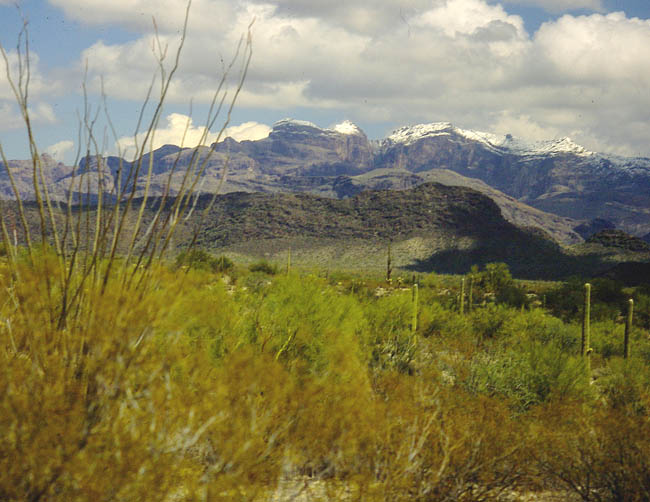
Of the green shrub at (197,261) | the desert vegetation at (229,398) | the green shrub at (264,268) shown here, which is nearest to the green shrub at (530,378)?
the desert vegetation at (229,398)

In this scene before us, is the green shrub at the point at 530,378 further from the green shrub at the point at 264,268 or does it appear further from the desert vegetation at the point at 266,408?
the green shrub at the point at 264,268

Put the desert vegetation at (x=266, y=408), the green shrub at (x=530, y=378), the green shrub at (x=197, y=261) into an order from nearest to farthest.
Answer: the desert vegetation at (x=266, y=408) < the green shrub at (x=197, y=261) < the green shrub at (x=530, y=378)

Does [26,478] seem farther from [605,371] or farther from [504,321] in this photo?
[504,321]

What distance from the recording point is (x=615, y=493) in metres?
5.49

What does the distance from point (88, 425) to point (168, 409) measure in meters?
0.64

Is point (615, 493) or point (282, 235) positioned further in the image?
point (282, 235)

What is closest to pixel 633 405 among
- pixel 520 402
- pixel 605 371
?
pixel 520 402

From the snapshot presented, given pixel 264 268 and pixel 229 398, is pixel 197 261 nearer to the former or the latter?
pixel 229 398

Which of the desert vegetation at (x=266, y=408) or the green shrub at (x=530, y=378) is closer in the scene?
the desert vegetation at (x=266, y=408)

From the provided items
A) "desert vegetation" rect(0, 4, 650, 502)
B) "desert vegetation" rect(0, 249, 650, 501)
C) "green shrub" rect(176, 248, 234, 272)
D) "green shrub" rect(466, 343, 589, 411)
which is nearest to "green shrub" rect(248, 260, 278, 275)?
"green shrub" rect(176, 248, 234, 272)

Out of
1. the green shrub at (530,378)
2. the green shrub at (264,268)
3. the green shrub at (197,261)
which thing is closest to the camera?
the green shrub at (197,261)

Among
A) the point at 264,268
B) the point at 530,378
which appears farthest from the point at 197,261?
the point at 264,268

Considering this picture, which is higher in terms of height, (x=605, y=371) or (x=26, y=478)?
(x=26, y=478)

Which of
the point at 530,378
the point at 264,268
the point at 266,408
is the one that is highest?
the point at 266,408
